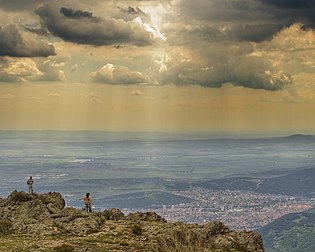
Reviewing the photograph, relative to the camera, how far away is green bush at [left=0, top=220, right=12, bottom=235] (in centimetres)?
4567

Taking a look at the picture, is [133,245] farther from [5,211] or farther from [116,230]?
[5,211]

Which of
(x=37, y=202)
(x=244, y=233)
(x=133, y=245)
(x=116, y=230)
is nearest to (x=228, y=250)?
(x=244, y=233)

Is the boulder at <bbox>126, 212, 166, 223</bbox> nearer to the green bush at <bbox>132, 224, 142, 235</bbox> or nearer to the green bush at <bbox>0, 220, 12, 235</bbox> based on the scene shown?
the green bush at <bbox>132, 224, 142, 235</bbox>

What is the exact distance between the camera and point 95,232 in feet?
150

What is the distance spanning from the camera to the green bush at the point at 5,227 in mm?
45669

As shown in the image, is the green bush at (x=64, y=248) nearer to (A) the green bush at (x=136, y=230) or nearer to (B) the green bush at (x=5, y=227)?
(A) the green bush at (x=136, y=230)

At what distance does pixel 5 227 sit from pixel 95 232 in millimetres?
9825

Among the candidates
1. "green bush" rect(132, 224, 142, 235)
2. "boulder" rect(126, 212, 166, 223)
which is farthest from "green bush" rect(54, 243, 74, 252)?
"boulder" rect(126, 212, 166, 223)

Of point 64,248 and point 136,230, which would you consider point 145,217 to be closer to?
→ point 136,230

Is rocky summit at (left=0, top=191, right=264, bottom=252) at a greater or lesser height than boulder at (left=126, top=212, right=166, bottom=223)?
greater

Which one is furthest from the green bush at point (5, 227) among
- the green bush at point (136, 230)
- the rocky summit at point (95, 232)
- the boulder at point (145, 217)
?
the boulder at point (145, 217)

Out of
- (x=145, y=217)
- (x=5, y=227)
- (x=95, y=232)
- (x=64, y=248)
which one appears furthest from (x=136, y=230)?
(x=5, y=227)

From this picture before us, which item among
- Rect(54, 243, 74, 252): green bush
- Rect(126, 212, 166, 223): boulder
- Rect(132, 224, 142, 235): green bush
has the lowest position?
Rect(126, 212, 166, 223): boulder

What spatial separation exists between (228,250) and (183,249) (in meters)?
12.9
